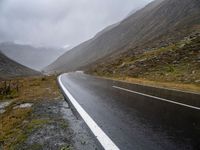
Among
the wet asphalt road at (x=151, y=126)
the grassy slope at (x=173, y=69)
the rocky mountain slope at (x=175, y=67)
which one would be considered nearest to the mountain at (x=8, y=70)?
the rocky mountain slope at (x=175, y=67)

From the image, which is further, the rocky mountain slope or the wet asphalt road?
the rocky mountain slope

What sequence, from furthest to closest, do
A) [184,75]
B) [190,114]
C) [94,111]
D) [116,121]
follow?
[184,75] < [94,111] < [190,114] < [116,121]

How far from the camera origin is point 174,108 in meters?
7.59

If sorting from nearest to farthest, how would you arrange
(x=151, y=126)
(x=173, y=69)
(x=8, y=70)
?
(x=151, y=126) < (x=173, y=69) < (x=8, y=70)

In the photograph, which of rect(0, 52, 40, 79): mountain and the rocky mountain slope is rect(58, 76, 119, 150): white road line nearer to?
the rocky mountain slope

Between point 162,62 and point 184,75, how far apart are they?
750 centimetres

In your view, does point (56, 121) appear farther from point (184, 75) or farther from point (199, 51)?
point (199, 51)

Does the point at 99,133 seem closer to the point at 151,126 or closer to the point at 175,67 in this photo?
the point at 151,126

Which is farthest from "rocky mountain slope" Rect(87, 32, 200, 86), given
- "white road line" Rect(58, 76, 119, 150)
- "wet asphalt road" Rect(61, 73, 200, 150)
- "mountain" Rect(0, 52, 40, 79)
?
"mountain" Rect(0, 52, 40, 79)

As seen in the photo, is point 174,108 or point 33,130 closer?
point 33,130

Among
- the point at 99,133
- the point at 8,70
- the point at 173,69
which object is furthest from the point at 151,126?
the point at 8,70

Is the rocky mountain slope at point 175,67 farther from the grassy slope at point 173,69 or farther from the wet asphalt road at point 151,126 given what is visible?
the wet asphalt road at point 151,126

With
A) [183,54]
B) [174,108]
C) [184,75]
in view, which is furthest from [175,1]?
[174,108]

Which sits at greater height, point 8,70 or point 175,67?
point 175,67
